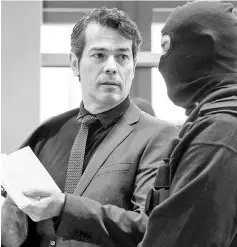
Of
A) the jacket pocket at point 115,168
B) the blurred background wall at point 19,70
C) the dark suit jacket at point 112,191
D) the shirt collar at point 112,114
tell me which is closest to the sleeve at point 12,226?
the dark suit jacket at point 112,191

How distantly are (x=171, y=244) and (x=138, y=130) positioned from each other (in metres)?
0.70

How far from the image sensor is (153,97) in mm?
3865

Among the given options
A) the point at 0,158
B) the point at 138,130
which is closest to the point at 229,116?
the point at 138,130

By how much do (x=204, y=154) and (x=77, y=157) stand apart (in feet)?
2.49

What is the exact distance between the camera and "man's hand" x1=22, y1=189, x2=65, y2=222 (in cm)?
160

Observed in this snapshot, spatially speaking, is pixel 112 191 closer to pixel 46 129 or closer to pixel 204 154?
pixel 46 129

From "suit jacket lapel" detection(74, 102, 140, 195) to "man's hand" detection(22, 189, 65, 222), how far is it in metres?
0.14

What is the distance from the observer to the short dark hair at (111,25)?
6.47 ft

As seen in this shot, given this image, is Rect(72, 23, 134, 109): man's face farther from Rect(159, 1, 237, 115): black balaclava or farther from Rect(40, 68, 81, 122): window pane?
Rect(40, 68, 81, 122): window pane

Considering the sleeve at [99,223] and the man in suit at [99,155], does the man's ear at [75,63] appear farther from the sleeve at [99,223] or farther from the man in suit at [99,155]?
the sleeve at [99,223]

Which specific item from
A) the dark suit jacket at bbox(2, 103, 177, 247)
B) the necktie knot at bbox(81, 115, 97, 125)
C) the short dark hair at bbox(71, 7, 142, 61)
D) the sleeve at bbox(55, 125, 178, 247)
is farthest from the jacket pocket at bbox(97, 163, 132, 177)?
the short dark hair at bbox(71, 7, 142, 61)

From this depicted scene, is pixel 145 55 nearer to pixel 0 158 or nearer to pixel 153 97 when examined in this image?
pixel 153 97

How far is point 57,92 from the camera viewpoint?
3.84 meters

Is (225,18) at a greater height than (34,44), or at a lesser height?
greater
